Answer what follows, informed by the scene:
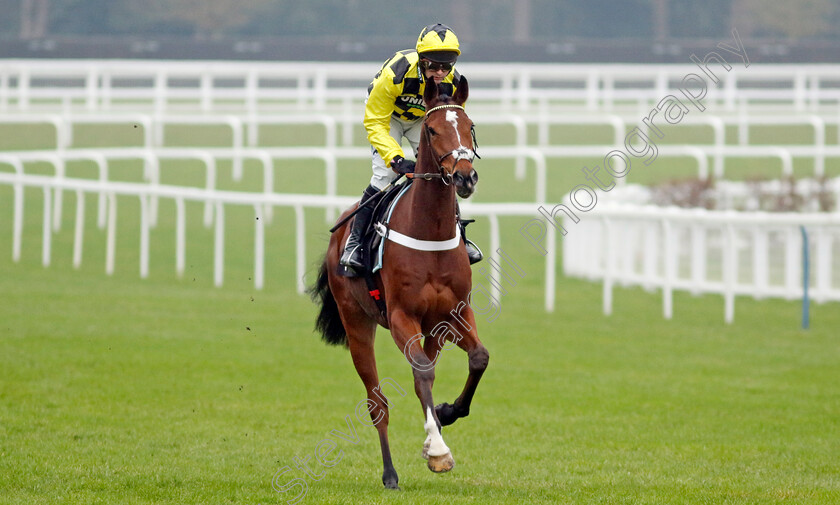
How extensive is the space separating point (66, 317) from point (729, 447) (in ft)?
19.7

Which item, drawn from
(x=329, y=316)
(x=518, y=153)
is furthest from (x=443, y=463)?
(x=518, y=153)

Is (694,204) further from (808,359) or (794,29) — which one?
(794,29)

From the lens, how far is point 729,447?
21.6 ft

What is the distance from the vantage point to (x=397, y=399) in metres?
8.12

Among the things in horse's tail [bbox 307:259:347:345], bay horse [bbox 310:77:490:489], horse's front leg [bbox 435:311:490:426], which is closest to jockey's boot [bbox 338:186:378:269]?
bay horse [bbox 310:77:490:489]

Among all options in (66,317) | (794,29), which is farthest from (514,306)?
(794,29)

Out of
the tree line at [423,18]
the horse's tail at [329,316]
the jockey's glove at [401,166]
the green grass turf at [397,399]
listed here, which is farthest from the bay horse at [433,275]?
Result: the tree line at [423,18]

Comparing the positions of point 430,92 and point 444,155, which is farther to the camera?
point 430,92

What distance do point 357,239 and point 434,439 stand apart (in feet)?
4.16

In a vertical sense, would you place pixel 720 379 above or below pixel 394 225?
below

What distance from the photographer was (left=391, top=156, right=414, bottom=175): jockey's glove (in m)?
5.61

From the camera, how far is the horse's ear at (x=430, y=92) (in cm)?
528

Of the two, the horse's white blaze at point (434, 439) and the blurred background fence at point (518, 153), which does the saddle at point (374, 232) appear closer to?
the horse's white blaze at point (434, 439)

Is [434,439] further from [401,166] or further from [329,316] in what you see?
[329,316]
